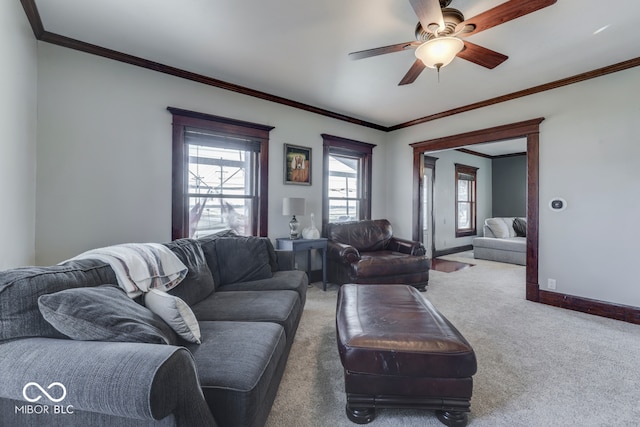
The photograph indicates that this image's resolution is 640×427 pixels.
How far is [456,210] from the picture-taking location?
22.8ft

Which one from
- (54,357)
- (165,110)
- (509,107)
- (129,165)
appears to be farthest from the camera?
(509,107)

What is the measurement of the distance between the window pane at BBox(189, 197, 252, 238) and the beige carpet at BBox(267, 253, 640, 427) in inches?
54.4

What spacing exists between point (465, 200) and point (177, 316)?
7.57 meters

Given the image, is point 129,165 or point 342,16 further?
point 129,165

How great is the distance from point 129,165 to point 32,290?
6.98 feet

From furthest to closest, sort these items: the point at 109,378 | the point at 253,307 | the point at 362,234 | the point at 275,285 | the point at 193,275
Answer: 1. the point at 362,234
2. the point at 275,285
3. the point at 193,275
4. the point at 253,307
5. the point at 109,378

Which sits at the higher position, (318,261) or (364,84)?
(364,84)

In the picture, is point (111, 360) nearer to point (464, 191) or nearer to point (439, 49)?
point (439, 49)

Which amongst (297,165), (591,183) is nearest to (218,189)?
(297,165)

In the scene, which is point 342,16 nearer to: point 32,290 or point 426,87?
point 426,87

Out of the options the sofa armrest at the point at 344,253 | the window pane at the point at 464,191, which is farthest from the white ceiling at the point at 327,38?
the window pane at the point at 464,191

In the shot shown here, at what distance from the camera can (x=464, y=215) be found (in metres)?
7.30

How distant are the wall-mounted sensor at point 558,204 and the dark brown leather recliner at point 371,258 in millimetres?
1601

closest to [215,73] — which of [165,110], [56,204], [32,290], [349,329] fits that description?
[165,110]
